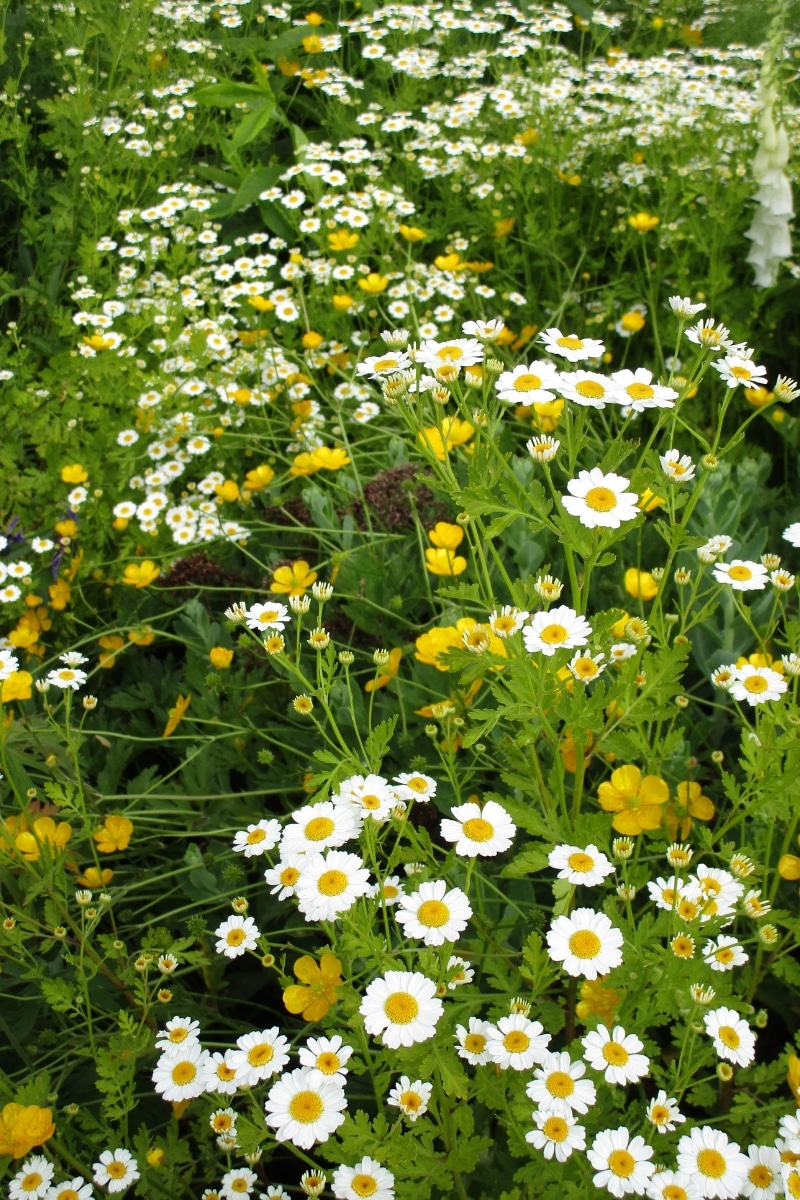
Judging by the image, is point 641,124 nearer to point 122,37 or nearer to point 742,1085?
point 122,37

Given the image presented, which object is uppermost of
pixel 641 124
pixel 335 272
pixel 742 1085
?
pixel 641 124

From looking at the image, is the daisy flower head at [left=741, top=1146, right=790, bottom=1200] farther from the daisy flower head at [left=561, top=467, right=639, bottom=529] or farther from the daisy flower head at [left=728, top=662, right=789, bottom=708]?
the daisy flower head at [left=561, top=467, right=639, bottom=529]

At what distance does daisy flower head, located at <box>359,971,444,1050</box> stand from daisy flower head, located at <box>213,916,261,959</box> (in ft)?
0.71

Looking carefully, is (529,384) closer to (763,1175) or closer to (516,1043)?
(516,1043)

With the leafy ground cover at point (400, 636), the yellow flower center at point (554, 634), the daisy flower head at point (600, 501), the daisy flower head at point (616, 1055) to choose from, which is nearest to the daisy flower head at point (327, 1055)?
the leafy ground cover at point (400, 636)

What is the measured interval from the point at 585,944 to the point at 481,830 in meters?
0.15

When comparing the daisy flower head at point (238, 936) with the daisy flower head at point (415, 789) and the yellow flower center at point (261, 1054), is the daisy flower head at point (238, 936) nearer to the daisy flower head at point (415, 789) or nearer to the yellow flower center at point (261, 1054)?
the yellow flower center at point (261, 1054)

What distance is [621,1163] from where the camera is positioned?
0.86 metres

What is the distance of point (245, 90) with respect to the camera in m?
3.03

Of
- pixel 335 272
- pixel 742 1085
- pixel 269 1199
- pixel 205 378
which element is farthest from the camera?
pixel 335 272

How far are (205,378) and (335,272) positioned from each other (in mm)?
472

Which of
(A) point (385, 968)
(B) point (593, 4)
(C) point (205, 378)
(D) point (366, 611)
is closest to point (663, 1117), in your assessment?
(A) point (385, 968)

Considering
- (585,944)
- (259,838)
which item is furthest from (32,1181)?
(585,944)

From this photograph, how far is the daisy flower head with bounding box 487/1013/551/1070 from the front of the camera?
91 centimetres
